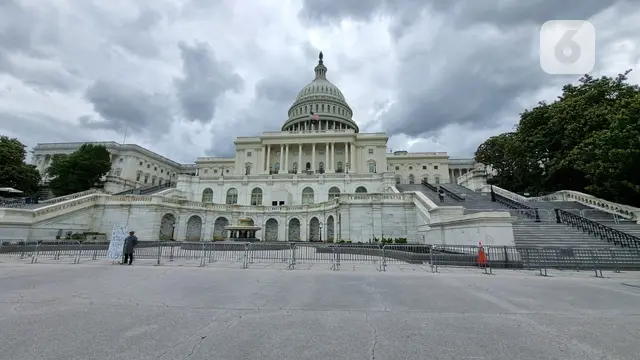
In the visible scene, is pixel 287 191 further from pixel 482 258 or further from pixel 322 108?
pixel 322 108

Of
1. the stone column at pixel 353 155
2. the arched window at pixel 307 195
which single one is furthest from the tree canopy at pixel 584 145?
the stone column at pixel 353 155

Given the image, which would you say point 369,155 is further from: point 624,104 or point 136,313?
point 136,313

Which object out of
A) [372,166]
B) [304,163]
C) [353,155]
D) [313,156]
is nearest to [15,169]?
[304,163]

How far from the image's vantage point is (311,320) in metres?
5.76

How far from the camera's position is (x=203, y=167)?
93.6 metres

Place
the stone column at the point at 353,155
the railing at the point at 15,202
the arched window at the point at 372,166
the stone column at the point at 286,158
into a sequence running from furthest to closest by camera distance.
Result: the arched window at the point at 372,166, the stone column at the point at 353,155, the stone column at the point at 286,158, the railing at the point at 15,202

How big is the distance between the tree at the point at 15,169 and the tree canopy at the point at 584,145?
7807 centimetres

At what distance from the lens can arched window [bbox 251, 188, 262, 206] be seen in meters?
51.0

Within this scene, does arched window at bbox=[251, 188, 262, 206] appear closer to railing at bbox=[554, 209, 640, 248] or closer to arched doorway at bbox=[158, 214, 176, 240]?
arched doorway at bbox=[158, 214, 176, 240]

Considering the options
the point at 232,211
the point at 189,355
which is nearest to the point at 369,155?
the point at 232,211

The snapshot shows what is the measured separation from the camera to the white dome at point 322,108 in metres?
95.3

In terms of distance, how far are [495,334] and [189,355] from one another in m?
5.10

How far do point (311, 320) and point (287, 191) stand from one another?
4486cm

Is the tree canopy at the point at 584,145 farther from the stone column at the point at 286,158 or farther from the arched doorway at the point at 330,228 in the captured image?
the stone column at the point at 286,158
